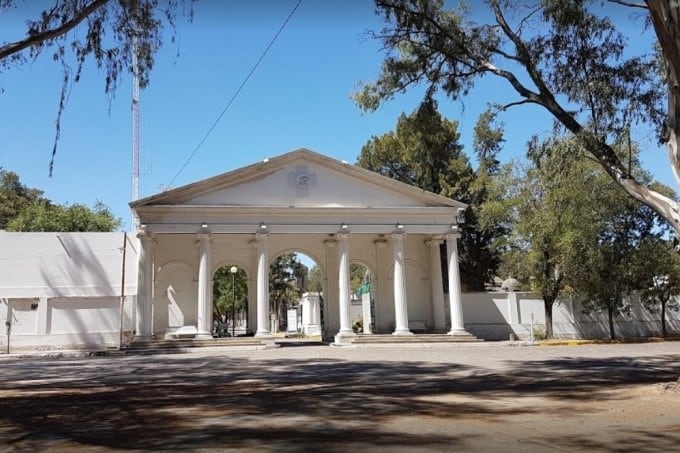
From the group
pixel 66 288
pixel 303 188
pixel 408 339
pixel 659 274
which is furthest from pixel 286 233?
pixel 659 274

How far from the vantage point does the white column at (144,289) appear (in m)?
25.2

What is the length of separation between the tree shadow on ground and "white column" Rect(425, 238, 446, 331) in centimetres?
1339

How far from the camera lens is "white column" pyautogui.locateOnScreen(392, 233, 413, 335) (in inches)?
1064

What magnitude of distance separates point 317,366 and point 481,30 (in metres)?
9.18

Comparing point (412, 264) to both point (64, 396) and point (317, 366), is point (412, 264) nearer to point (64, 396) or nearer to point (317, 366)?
point (317, 366)

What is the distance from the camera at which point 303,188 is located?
1098 inches

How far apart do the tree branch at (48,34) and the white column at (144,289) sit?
53.2 feet

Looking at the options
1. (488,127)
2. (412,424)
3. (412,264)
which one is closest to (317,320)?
(412,264)

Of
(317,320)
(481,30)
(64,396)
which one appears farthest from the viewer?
(317,320)

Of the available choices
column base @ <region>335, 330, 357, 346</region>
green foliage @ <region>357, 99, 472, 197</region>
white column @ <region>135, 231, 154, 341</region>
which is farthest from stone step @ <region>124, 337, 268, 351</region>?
green foliage @ <region>357, 99, 472, 197</region>

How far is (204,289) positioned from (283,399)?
695 inches

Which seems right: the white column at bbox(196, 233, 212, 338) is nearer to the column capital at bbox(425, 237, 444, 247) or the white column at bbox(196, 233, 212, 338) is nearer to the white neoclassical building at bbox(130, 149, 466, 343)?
the white neoclassical building at bbox(130, 149, 466, 343)

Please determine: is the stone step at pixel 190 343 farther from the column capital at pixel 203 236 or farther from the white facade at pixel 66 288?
the column capital at pixel 203 236

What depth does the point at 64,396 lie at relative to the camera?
33.1 feet
